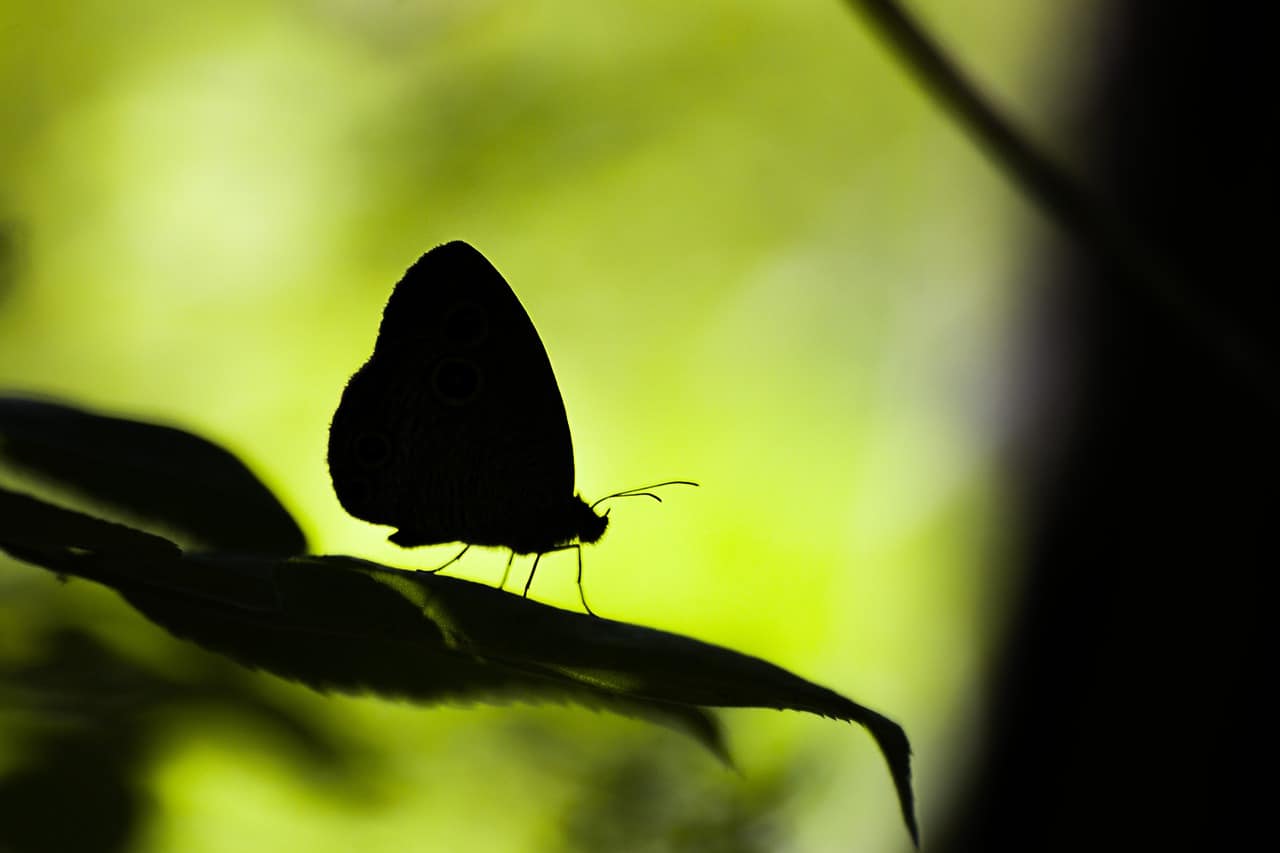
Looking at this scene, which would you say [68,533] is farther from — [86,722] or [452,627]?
[86,722]

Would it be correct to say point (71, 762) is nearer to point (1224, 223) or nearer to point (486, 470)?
point (486, 470)

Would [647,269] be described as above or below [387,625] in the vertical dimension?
above

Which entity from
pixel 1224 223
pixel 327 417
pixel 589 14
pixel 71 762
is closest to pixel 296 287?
pixel 327 417

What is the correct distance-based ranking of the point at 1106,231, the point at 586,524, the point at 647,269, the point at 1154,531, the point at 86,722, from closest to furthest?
1. the point at 1106,231
2. the point at 86,722
3. the point at 586,524
4. the point at 1154,531
5. the point at 647,269

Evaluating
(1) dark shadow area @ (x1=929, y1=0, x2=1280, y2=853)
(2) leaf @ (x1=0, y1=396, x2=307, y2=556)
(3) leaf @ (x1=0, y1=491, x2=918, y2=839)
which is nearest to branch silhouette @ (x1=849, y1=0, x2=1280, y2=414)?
(3) leaf @ (x1=0, y1=491, x2=918, y2=839)

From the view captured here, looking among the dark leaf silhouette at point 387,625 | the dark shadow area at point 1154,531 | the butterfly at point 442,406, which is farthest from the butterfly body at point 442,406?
the dark shadow area at point 1154,531

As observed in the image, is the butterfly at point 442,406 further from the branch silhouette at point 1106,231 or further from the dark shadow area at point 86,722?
the branch silhouette at point 1106,231

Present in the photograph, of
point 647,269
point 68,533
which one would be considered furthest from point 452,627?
point 647,269
